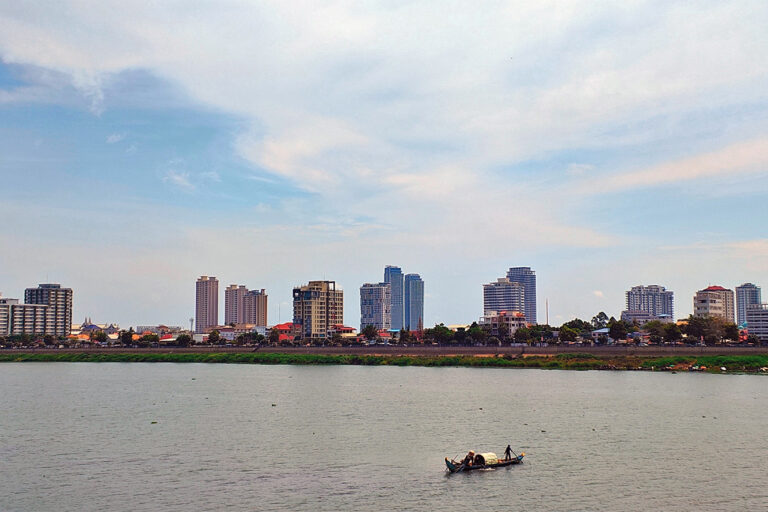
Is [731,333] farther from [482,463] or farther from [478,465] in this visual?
[478,465]

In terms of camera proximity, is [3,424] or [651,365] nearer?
[3,424]

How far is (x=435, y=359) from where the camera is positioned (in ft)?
497

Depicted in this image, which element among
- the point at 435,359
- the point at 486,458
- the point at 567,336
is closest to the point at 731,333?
the point at 567,336

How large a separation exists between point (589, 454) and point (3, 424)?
164ft

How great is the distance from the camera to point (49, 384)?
105812mm

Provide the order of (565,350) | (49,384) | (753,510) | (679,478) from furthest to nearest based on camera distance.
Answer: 1. (565,350)
2. (49,384)
3. (679,478)
4. (753,510)

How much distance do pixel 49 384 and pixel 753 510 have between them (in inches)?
3812

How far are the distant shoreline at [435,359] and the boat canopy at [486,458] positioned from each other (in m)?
88.6

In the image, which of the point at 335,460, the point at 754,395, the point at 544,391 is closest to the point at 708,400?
the point at 754,395

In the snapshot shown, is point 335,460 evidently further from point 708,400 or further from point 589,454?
point 708,400

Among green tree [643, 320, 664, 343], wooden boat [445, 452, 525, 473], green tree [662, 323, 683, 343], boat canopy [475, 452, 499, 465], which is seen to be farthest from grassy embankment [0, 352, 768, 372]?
boat canopy [475, 452, 499, 465]

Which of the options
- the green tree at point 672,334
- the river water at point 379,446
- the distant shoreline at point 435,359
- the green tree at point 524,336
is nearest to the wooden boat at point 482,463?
the river water at point 379,446

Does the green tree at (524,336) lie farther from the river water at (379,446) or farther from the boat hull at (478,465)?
the boat hull at (478,465)

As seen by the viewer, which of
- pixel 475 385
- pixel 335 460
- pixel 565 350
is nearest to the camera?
pixel 335 460
